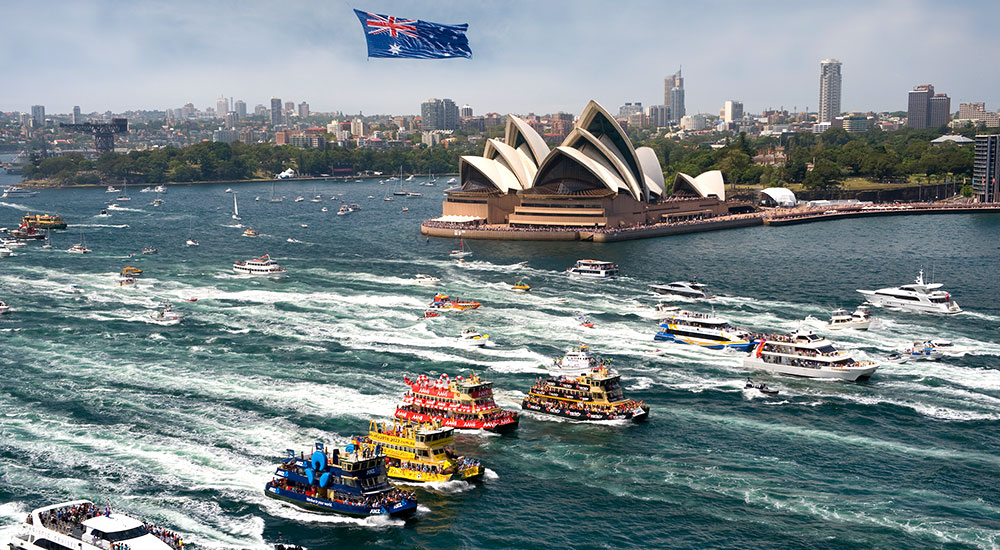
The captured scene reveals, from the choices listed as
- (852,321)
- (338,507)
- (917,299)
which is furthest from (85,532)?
(917,299)

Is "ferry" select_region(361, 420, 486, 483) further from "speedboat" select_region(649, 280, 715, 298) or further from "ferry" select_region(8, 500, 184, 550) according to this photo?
"speedboat" select_region(649, 280, 715, 298)

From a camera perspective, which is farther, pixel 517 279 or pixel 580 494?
pixel 517 279

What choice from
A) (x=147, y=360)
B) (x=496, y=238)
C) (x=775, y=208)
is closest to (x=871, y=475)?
(x=147, y=360)

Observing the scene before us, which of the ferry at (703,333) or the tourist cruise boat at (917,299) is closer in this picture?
the ferry at (703,333)

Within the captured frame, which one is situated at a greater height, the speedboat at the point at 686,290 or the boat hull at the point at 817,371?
the speedboat at the point at 686,290

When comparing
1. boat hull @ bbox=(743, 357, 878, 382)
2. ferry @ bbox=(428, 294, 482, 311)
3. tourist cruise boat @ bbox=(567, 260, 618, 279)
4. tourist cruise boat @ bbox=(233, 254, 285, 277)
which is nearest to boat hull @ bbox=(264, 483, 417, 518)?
boat hull @ bbox=(743, 357, 878, 382)

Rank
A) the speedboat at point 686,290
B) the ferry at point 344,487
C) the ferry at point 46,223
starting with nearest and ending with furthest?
1. the ferry at point 344,487
2. the speedboat at point 686,290
3. the ferry at point 46,223

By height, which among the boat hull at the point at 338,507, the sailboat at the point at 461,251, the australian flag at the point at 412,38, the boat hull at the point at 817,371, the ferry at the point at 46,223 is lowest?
the boat hull at the point at 338,507

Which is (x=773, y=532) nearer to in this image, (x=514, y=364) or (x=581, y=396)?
(x=581, y=396)

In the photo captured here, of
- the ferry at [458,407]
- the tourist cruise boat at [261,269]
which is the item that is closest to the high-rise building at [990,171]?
the tourist cruise boat at [261,269]

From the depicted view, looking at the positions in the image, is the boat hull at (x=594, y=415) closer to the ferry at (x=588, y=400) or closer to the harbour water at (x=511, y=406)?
the ferry at (x=588, y=400)
